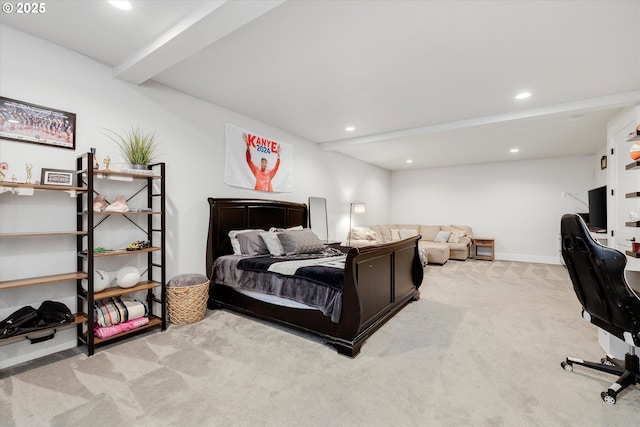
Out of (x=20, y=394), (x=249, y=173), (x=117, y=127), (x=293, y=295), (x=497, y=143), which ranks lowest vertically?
(x=20, y=394)

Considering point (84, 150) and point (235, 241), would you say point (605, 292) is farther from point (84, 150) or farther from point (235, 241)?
point (84, 150)

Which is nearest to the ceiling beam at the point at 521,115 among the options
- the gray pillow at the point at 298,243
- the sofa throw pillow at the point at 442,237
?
the gray pillow at the point at 298,243

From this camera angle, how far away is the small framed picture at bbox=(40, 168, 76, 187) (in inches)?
90.6

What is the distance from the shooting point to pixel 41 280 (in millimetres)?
2209

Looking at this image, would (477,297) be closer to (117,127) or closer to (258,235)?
(258,235)

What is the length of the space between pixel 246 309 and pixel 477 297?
126 inches

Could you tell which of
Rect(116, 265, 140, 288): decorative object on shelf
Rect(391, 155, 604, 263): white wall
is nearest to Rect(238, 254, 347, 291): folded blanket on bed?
Rect(116, 265, 140, 288): decorative object on shelf

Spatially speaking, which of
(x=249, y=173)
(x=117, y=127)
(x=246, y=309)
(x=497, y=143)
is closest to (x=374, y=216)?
(x=497, y=143)

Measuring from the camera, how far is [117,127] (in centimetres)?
287

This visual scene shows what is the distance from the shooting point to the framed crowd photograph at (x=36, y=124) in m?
2.25

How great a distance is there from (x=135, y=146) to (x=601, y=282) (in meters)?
3.93

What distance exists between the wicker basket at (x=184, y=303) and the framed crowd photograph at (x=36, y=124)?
1.66m

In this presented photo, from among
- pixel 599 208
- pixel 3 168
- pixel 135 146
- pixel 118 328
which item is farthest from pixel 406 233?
pixel 3 168

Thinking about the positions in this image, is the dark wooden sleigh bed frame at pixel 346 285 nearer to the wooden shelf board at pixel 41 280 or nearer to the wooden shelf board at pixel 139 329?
the wooden shelf board at pixel 139 329
